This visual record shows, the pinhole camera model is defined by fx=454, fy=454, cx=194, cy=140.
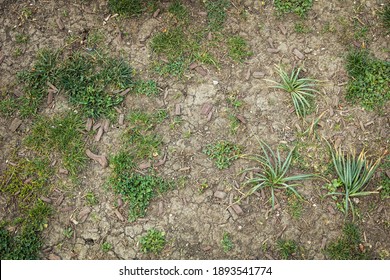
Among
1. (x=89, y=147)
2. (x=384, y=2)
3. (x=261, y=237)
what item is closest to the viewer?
(x=261, y=237)

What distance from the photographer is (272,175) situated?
408cm

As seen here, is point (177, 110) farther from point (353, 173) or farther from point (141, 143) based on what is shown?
point (353, 173)

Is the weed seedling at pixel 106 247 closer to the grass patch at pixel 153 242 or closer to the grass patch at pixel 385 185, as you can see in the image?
the grass patch at pixel 153 242

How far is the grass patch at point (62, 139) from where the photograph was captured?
4242 millimetres

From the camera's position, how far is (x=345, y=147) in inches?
166

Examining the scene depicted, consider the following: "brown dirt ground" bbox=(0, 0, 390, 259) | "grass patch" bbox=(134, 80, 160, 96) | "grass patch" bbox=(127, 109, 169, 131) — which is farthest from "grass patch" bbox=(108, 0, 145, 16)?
"grass patch" bbox=(127, 109, 169, 131)

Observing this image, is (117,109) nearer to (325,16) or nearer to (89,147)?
(89,147)

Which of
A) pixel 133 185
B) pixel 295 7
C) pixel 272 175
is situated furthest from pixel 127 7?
pixel 272 175

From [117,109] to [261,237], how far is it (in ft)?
5.90

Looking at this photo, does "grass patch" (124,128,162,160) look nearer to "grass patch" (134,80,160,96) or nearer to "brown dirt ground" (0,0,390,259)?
"brown dirt ground" (0,0,390,259)

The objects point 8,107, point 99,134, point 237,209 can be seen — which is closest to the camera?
point 237,209

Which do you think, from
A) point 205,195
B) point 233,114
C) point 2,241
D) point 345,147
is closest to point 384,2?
point 345,147

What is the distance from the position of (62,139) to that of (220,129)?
149 cm

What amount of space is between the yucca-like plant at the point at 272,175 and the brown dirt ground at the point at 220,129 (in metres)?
0.08
